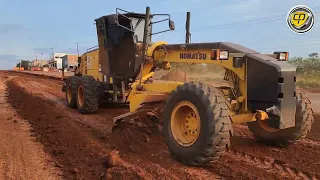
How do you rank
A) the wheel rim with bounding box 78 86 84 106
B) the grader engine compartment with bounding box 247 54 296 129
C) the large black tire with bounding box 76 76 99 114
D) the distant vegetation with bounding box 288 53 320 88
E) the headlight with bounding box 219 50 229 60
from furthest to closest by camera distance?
the distant vegetation with bounding box 288 53 320 88
the wheel rim with bounding box 78 86 84 106
the large black tire with bounding box 76 76 99 114
the headlight with bounding box 219 50 229 60
the grader engine compartment with bounding box 247 54 296 129

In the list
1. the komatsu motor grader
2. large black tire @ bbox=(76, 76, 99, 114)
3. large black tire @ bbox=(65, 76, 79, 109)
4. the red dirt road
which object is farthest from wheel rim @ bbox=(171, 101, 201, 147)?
large black tire @ bbox=(65, 76, 79, 109)

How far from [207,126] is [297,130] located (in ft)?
6.70

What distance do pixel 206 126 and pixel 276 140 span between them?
6.77ft

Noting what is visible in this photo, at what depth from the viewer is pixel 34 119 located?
32.2 ft

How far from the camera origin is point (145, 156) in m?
6.09

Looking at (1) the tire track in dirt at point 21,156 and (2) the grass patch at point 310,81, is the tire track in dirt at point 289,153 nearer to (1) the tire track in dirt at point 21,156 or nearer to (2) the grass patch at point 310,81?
(1) the tire track in dirt at point 21,156

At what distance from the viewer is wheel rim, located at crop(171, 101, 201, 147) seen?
224 inches

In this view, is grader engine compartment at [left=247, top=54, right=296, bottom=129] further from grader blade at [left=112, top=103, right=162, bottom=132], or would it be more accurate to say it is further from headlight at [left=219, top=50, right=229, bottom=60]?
grader blade at [left=112, top=103, right=162, bottom=132]

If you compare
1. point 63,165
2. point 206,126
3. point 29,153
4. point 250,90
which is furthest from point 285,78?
point 29,153

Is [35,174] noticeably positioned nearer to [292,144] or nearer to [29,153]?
[29,153]

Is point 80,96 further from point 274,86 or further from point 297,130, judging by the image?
point 274,86

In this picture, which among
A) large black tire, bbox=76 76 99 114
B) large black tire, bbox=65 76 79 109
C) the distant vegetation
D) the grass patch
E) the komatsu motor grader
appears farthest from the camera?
the distant vegetation

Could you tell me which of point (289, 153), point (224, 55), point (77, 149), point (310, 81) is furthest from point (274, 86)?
point (310, 81)

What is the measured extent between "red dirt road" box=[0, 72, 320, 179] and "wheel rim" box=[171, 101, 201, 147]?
1.31ft
